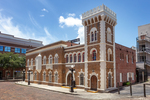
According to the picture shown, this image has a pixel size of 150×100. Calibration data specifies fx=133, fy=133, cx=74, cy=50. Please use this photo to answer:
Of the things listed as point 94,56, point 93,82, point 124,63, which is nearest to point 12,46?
point 94,56

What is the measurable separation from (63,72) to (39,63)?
8843mm

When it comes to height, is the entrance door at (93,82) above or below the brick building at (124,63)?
below

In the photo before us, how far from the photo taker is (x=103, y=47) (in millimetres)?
20219

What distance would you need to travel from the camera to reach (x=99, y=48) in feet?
67.4

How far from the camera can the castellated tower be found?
20016mm

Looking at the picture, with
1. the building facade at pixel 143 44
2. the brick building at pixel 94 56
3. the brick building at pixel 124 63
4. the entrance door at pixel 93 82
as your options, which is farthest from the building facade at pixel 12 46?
the building facade at pixel 143 44

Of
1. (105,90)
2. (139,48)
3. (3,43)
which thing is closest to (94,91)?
(105,90)

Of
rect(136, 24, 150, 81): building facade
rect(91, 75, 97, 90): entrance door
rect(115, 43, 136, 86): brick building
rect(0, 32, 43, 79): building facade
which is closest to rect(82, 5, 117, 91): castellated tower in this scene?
rect(91, 75, 97, 90): entrance door

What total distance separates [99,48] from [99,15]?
5204 mm

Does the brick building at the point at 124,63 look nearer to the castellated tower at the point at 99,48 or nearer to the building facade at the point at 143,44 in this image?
the castellated tower at the point at 99,48

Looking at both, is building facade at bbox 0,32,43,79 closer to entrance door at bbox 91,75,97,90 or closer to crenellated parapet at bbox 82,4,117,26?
entrance door at bbox 91,75,97,90

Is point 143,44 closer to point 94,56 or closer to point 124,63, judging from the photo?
point 124,63

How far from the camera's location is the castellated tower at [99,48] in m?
20.0

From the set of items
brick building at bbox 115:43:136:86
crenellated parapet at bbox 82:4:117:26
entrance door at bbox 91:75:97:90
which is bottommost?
entrance door at bbox 91:75:97:90
